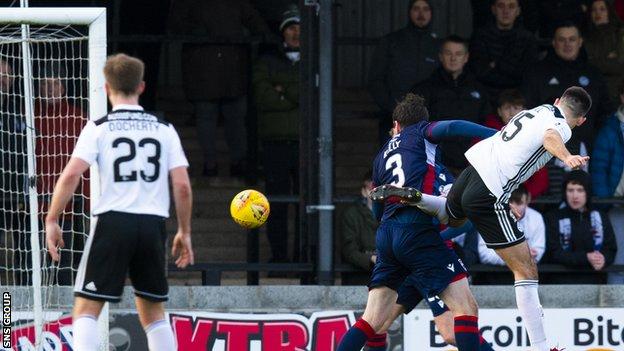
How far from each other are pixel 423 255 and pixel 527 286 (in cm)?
65

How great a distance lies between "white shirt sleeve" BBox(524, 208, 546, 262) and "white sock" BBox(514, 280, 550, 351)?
92.8 inches

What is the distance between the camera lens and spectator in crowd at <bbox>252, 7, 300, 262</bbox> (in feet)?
40.8

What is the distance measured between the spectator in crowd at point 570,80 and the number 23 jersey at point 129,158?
15.2 feet

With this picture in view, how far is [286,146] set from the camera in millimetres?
12594

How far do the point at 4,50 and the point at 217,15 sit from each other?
1.76 meters

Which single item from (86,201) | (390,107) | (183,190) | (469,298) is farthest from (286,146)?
(183,190)

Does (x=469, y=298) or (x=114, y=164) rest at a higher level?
(x=114, y=164)

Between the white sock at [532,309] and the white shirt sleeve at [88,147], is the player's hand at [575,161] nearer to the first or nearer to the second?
the white sock at [532,309]

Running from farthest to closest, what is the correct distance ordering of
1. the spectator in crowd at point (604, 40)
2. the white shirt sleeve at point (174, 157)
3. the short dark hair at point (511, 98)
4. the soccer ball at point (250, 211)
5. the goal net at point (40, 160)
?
1. the spectator in crowd at point (604, 40)
2. the short dark hair at point (511, 98)
3. the soccer ball at point (250, 211)
4. the goal net at point (40, 160)
5. the white shirt sleeve at point (174, 157)

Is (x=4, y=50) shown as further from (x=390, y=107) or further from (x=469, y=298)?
(x=469, y=298)

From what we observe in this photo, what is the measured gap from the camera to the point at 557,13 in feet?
43.8

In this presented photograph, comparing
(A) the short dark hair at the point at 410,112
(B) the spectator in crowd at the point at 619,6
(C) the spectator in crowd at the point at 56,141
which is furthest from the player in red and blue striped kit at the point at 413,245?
(B) the spectator in crowd at the point at 619,6

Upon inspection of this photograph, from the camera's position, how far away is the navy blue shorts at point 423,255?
376 inches

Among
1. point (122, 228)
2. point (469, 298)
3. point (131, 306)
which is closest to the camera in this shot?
point (122, 228)
